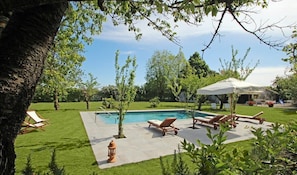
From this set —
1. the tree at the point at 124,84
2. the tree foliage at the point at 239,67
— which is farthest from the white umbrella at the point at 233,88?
the tree at the point at 124,84

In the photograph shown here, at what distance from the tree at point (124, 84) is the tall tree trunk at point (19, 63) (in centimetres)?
862

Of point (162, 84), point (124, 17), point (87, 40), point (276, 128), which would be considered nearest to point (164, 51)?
point (162, 84)

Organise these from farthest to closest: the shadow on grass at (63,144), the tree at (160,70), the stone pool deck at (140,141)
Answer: the tree at (160,70) → the shadow on grass at (63,144) → the stone pool deck at (140,141)

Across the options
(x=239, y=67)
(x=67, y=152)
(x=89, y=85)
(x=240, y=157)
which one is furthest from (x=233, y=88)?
(x=89, y=85)

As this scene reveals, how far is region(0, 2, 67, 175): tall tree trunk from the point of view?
4.30 feet

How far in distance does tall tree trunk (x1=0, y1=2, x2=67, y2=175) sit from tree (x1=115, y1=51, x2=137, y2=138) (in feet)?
28.3

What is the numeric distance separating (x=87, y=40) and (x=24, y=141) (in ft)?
19.5

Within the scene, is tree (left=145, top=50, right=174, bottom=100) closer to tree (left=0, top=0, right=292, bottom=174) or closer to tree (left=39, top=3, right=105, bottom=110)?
tree (left=39, top=3, right=105, bottom=110)

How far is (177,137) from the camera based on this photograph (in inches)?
402

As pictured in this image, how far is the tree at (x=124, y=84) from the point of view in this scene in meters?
10.2

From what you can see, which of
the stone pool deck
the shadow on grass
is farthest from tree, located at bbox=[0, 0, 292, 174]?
the shadow on grass

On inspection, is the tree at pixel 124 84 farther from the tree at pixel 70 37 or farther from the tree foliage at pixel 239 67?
the tree foliage at pixel 239 67

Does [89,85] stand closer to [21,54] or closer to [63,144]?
[63,144]

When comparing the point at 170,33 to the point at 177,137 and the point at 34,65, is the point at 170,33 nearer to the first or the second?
the point at 34,65
